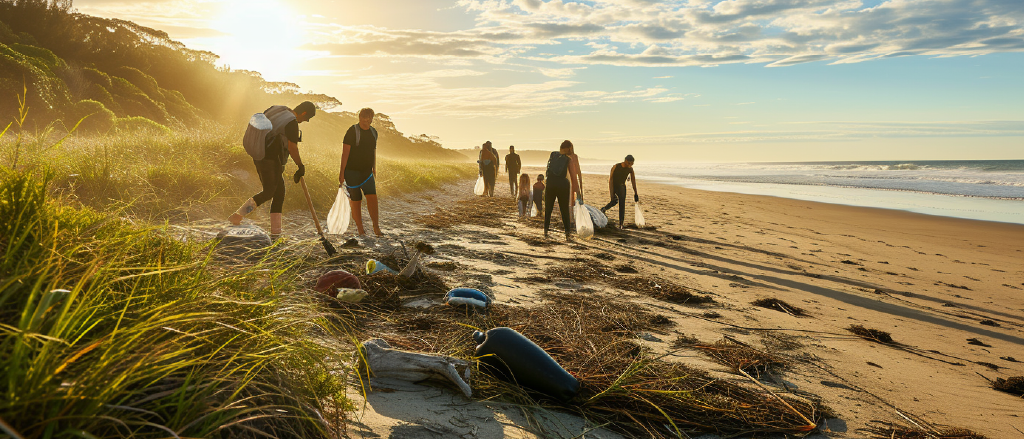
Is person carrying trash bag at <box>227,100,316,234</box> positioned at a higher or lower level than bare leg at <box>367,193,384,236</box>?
higher

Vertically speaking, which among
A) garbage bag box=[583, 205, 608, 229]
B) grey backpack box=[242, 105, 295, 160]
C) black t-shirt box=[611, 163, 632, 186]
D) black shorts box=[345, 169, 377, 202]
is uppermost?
grey backpack box=[242, 105, 295, 160]

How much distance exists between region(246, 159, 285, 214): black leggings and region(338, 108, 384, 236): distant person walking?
1.11 metres

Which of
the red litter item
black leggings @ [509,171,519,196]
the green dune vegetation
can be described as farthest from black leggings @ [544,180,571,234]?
black leggings @ [509,171,519,196]

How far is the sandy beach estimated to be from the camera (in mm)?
2775

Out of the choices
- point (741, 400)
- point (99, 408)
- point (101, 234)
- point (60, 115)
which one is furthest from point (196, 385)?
point (60, 115)

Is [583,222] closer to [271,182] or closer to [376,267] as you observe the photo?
[376,267]

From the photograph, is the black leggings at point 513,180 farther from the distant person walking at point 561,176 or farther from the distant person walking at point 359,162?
the distant person walking at point 359,162

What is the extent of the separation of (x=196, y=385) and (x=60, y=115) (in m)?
19.9

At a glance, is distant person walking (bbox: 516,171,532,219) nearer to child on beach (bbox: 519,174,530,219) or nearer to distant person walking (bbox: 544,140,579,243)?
child on beach (bbox: 519,174,530,219)

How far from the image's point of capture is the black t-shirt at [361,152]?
7591mm

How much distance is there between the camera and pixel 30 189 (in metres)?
2.00

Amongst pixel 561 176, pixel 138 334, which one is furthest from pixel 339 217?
pixel 138 334

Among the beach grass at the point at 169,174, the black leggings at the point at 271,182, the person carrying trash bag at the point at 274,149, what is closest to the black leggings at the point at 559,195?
the person carrying trash bag at the point at 274,149

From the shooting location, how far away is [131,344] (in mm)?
1583
